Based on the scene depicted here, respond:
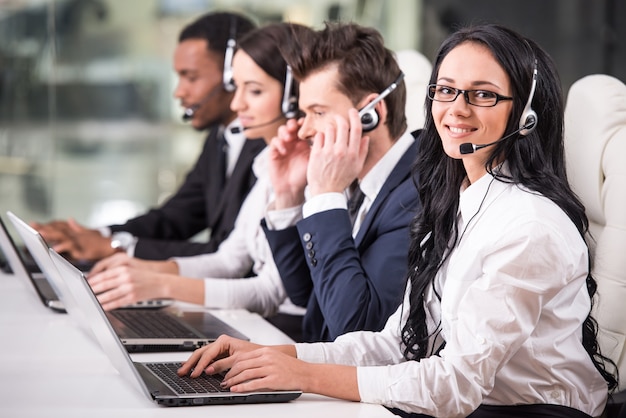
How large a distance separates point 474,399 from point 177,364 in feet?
1.58

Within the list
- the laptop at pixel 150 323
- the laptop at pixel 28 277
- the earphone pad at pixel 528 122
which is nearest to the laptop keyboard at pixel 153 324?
the laptop at pixel 150 323

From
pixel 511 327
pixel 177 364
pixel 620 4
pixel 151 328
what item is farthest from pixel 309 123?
pixel 620 4

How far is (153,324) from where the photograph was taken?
1920 millimetres

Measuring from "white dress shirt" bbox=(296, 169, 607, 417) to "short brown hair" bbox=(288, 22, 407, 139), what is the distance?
592 mm

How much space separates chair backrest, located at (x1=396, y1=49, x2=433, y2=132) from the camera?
7.76ft

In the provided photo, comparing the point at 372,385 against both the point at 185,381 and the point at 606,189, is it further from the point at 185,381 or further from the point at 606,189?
the point at 606,189

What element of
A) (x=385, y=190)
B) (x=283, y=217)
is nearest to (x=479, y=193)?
(x=385, y=190)

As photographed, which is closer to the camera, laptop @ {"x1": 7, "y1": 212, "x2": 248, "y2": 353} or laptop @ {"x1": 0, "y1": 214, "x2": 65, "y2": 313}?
laptop @ {"x1": 7, "y1": 212, "x2": 248, "y2": 353}

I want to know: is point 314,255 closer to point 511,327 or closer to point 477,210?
point 477,210

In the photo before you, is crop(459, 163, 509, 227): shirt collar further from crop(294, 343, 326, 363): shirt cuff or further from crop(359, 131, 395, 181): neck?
crop(359, 131, 395, 181): neck

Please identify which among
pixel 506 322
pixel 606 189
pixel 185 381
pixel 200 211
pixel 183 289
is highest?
pixel 606 189

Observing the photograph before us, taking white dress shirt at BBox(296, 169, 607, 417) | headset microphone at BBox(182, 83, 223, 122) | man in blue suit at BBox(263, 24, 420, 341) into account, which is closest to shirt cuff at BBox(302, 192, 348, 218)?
man in blue suit at BBox(263, 24, 420, 341)

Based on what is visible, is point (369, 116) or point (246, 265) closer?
point (369, 116)

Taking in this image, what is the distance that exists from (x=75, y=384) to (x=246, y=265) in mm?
1313
